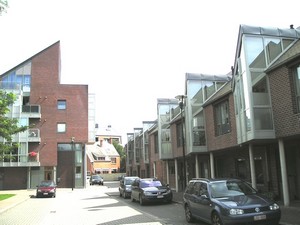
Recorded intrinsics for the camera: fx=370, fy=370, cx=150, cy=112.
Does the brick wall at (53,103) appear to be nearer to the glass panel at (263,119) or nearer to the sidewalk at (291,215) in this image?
the glass panel at (263,119)

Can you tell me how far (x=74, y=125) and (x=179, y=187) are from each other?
70.6 feet

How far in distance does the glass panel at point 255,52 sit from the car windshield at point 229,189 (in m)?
6.62

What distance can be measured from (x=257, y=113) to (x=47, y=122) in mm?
37687

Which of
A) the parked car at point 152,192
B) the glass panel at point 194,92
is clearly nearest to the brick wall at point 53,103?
the glass panel at point 194,92

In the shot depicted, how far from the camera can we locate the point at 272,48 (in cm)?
1708

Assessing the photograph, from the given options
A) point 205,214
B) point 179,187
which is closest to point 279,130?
point 205,214

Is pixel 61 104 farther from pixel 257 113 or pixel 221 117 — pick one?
pixel 257 113

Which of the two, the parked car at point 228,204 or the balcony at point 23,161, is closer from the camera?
the parked car at point 228,204

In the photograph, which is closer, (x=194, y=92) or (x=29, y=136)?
(x=194, y=92)

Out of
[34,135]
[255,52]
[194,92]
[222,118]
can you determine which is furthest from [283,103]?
[34,135]

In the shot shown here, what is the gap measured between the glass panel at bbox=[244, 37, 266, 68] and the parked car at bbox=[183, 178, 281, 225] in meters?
6.51

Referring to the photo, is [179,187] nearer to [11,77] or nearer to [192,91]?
[192,91]

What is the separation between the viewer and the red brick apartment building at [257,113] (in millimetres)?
15031

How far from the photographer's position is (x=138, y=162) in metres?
59.3
